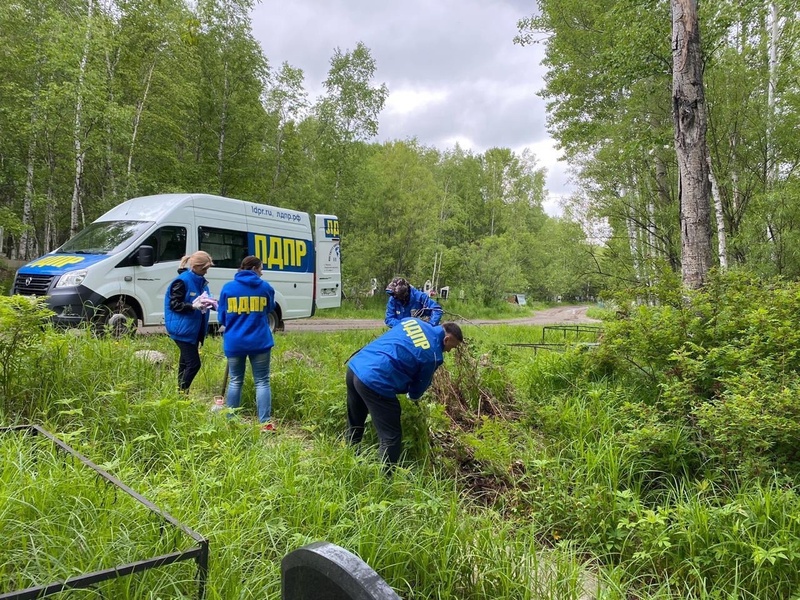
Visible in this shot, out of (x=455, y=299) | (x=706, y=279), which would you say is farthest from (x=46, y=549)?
(x=455, y=299)

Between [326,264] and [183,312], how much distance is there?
7664 millimetres

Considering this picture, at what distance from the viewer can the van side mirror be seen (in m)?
7.85

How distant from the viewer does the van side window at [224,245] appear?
938cm

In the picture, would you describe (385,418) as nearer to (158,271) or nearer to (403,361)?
(403,361)

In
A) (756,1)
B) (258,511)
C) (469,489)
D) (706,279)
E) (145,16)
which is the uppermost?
(145,16)

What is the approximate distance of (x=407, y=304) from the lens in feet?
18.9

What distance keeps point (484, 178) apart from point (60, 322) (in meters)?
41.6

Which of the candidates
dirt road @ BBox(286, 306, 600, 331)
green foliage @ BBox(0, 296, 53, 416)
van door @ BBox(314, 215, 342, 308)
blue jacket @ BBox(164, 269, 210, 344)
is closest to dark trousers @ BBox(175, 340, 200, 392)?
blue jacket @ BBox(164, 269, 210, 344)

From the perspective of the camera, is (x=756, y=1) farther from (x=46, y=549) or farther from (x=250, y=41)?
(x=250, y=41)

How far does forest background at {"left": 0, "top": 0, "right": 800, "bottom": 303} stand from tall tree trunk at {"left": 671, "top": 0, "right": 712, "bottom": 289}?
0.43m

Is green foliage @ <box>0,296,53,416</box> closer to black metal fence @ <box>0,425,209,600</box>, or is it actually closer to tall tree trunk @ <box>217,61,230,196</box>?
black metal fence @ <box>0,425,209,600</box>

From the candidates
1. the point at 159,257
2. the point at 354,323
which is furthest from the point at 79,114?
the point at 354,323

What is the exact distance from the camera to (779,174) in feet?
38.8

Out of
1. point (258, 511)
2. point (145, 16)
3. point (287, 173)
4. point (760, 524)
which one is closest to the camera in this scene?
point (258, 511)
